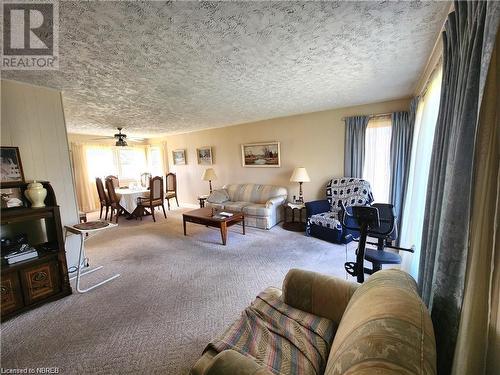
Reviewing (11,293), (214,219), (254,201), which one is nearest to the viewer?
(11,293)

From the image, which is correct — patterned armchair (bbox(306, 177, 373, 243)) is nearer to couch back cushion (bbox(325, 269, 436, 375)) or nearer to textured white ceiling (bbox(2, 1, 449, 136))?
textured white ceiling (bbox(2, 1, 449, 136))

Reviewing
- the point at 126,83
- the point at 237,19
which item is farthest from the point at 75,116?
the point at 237,19

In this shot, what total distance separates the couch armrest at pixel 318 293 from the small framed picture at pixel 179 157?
5.99 m

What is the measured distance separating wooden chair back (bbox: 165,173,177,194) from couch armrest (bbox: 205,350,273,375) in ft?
19.9

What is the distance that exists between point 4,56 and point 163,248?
113 inches

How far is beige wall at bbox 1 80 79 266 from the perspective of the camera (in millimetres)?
2314

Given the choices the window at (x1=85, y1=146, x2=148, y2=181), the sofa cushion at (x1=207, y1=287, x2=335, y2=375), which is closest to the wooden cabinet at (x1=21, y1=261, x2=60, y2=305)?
the sofa cushion at (x1=207, y1=287, x2=335, y2=375)

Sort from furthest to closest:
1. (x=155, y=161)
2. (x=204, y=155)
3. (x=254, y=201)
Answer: (x=155, y=161)
(x=204, y=155)
(x=254, y=201)

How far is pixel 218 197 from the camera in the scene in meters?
5.30

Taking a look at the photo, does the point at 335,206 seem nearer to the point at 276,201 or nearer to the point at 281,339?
the point at 276,201

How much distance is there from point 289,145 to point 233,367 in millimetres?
4379

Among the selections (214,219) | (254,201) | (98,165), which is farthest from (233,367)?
(98,165)

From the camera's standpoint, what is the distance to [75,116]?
13.0ft

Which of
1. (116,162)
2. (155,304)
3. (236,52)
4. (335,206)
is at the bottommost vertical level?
(155,304)
